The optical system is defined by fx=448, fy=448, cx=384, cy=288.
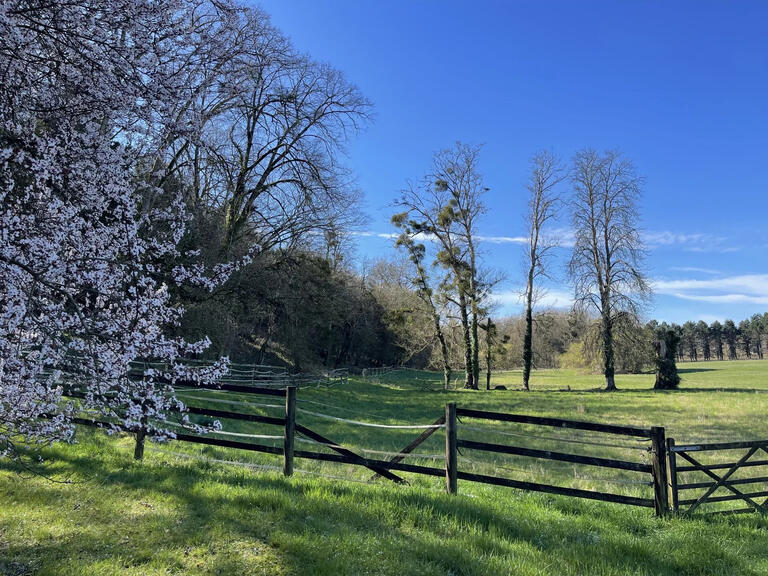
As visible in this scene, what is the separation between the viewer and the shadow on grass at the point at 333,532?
419 centimetres

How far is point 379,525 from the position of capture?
4.99m

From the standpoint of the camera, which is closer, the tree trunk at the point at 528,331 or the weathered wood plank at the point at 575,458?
the weathered wood plank at the point at 575,458

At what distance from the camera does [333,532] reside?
472 centimetres

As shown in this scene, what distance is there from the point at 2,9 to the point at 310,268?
2486 centimetres

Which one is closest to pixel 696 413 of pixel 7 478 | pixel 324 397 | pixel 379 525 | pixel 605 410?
pixel 605 410

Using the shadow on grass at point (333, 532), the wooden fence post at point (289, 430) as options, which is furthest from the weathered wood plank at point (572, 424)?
the wooden fence post at point (289, 430)

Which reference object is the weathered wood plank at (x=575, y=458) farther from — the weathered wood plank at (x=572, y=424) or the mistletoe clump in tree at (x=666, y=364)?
the mistletoe clump in tree at (x=666, y=364)

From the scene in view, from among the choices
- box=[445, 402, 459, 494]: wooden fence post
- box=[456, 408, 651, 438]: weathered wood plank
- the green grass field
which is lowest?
the green grass field

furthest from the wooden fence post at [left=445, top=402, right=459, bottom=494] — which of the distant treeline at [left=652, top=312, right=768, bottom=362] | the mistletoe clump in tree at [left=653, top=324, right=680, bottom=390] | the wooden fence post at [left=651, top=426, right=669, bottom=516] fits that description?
the distant treeline at [left=652, top=312, right=768, bottom=362]

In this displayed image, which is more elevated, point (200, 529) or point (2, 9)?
point (2, 9)

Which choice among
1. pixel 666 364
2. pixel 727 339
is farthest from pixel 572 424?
pixel 727 339

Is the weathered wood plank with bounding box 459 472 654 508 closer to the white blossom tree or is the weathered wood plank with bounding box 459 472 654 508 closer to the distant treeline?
the white blossom tree

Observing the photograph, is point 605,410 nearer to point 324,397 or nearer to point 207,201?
point 324,397

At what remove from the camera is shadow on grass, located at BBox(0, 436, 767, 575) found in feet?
13.8
